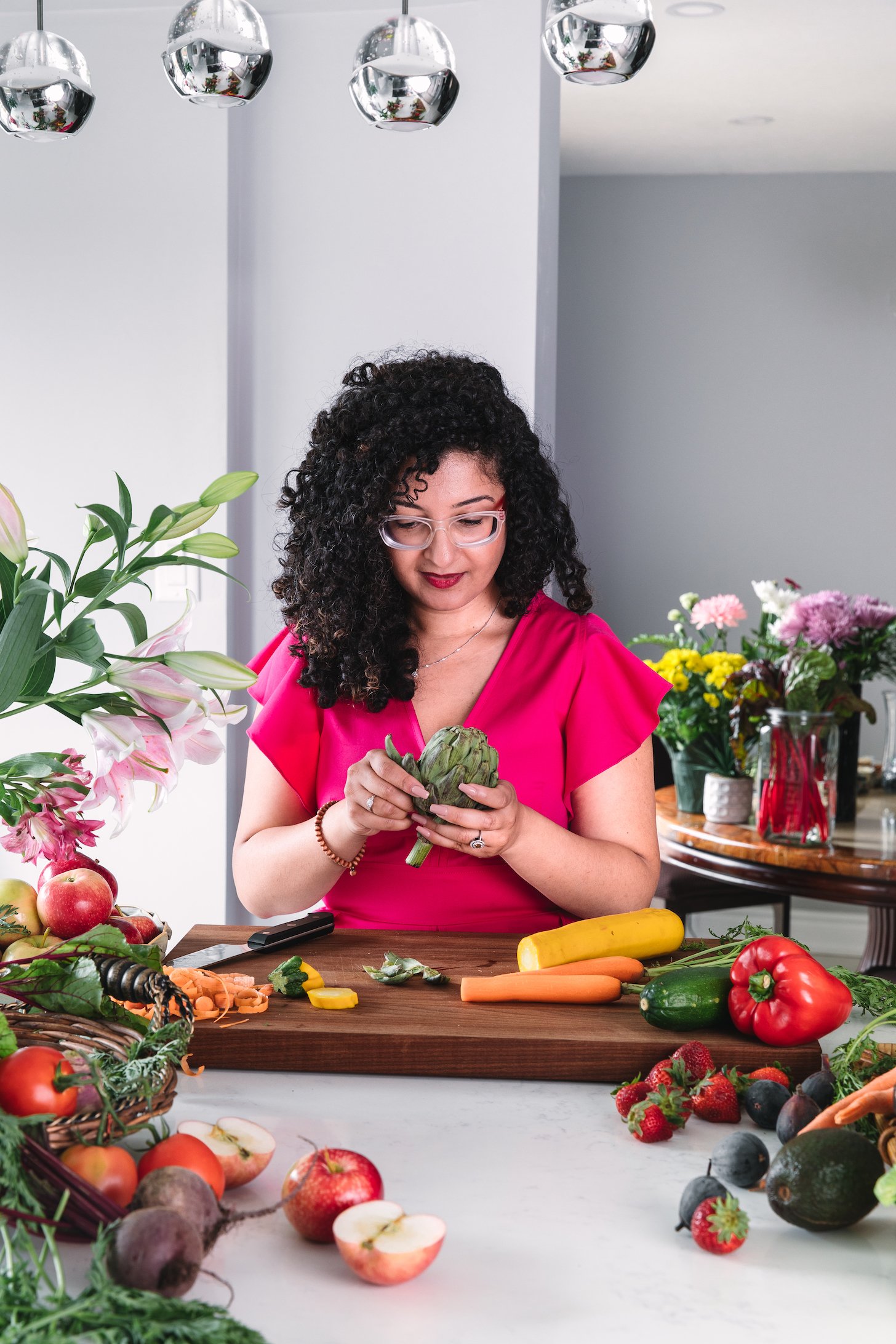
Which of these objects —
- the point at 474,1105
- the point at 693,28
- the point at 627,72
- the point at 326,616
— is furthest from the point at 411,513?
the point at 693,28

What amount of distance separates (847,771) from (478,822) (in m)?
1.79

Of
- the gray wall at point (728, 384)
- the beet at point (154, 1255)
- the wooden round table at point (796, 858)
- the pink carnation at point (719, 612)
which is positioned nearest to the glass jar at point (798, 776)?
the wooden round table at point (796, 858)

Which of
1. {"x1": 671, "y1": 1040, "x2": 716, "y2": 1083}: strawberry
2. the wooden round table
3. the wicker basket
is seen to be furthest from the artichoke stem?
the wooden round table

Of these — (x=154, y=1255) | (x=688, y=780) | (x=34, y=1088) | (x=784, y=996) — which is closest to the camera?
(x=154, y=1255)

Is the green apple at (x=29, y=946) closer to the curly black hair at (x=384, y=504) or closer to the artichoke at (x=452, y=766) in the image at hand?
the artichoke at (x=452, y=766)

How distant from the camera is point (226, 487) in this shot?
0.98 metres

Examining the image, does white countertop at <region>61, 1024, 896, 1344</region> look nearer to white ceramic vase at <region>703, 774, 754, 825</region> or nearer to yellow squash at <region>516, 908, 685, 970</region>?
yellow squash at <region>516, 908, 685, 970</region>

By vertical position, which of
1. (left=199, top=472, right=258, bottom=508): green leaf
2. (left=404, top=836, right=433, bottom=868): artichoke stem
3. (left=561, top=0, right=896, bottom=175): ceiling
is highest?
(left=561, top=0, right=896, bottom=175): ceiling

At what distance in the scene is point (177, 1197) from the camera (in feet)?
2.60

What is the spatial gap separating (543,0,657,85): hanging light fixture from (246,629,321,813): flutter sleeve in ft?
3.20

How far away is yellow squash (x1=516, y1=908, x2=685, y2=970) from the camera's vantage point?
1404 millimetres

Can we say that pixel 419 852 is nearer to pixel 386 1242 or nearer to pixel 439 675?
pixel 439 675

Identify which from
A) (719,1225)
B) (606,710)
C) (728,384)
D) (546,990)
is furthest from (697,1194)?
(728,384)

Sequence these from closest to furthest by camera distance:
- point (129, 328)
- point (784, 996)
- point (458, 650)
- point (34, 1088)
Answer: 1. point (34, 1088)
2. point (784, 996)
3. point (458, 650)
4. point (129, 328)
